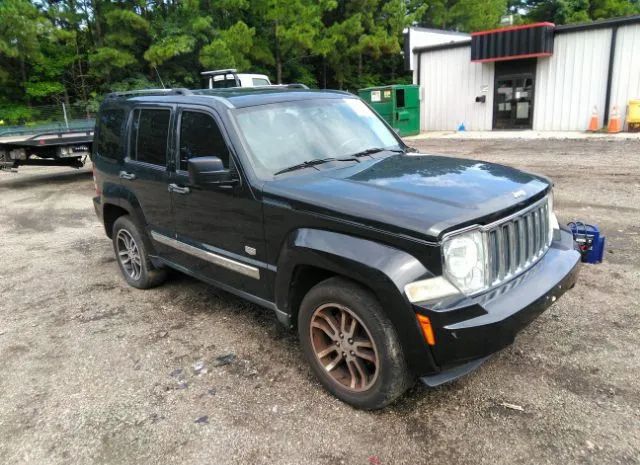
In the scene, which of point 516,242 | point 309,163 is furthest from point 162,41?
point 516,242

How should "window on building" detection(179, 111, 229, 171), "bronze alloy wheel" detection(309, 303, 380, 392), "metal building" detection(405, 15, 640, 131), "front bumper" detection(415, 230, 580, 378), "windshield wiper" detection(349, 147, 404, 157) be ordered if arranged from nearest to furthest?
1. "front bumper" detection(415, 230, 580, 378)
2. "bronze alloy wheel" detection(309, 303, 380, 392)
3. "window on building" detection(179, 111, 229, 171)
4. "windshield wiper" detection(349, 147, 404, 157)
5. "metal building" detection(405, 15, 640, 131)

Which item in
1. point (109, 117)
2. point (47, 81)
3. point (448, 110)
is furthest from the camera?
point (47, 81)

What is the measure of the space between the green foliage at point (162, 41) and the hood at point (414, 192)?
21908mm

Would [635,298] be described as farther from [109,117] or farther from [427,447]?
[109,117]

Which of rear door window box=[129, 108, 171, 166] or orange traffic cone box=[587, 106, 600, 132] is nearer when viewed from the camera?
rear door window box=[129, 108, 171, 166]

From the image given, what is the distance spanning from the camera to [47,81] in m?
26.2

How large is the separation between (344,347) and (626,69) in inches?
747

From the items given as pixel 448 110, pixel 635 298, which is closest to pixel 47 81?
pixel 448 110

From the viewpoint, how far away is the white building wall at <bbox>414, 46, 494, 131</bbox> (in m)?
21.1

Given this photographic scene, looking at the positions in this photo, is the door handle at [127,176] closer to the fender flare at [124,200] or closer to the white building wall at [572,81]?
the fender flare at [124,200]

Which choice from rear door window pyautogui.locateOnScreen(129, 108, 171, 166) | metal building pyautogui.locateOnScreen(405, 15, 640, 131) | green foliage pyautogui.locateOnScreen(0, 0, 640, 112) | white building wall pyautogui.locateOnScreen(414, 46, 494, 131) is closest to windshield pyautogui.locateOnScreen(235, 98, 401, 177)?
rear door window pyautogui.locateOnScreen(129, 108, 171, 166)

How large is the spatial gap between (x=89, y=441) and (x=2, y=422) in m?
0.68

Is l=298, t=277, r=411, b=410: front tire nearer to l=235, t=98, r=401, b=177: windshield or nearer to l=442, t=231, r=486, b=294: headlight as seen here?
l=442, t=231, r=486, b=294: headlight

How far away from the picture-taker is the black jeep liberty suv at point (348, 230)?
259 cm
